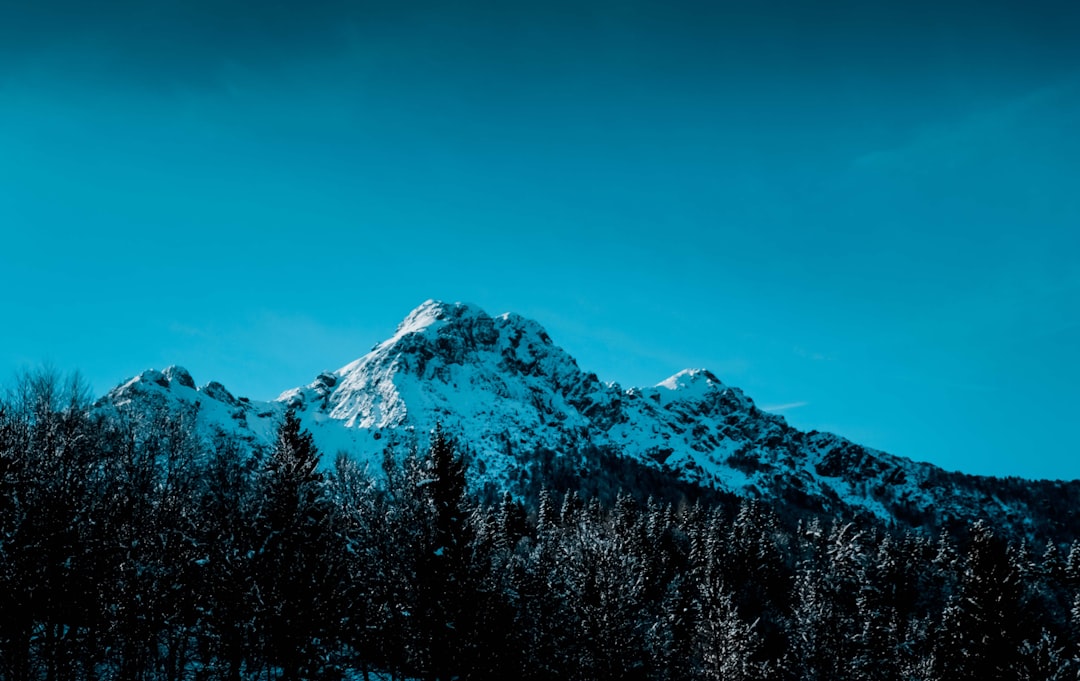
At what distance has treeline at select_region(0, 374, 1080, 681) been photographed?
21.7 metres

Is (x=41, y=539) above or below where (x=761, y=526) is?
below

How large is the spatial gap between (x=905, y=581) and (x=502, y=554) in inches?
1989

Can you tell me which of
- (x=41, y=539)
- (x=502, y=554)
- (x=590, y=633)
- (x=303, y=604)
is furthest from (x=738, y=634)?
(x=41, y=539)

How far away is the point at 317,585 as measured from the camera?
22641 millimetres

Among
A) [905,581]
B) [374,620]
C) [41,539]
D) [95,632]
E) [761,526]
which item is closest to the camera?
[41,539]

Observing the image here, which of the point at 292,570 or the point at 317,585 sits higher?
the point at 292,570

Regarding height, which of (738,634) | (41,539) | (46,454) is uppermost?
(46,454)

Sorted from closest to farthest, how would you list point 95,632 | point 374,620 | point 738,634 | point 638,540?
1. point 95,632
2. point 374,620
3. point 738,634
4. point 638,540

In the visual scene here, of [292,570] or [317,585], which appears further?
[317,585]

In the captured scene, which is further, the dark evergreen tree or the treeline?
the treeline

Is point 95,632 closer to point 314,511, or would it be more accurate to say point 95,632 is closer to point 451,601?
→ point 314,511

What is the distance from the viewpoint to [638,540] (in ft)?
191

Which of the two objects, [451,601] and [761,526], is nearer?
[451,601]

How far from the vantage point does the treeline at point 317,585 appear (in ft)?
71.1
